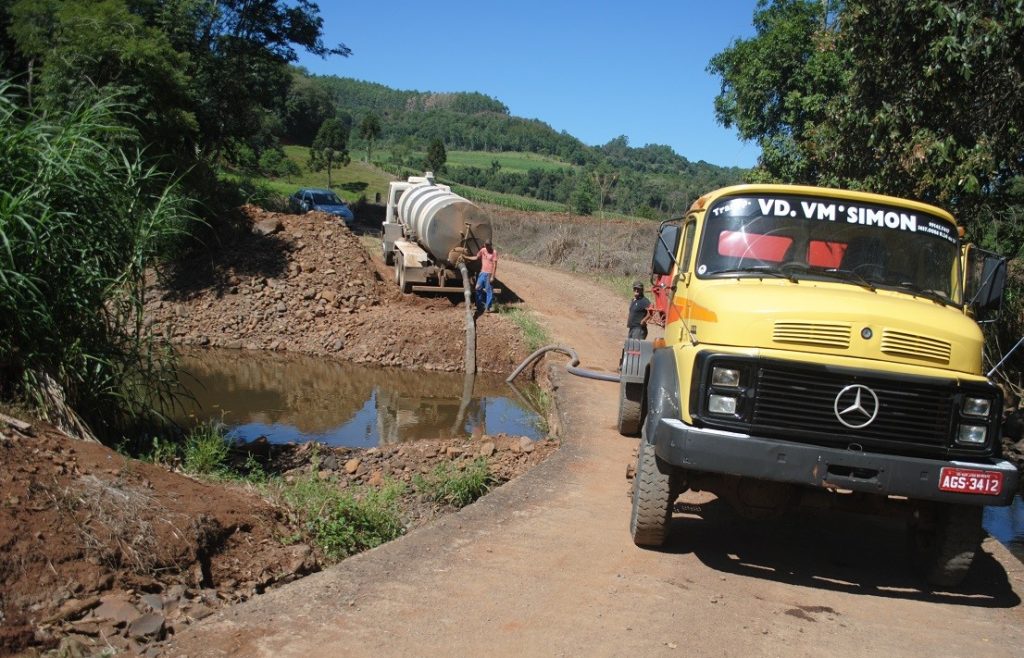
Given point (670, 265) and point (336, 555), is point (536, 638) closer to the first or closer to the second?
point (336, 555)

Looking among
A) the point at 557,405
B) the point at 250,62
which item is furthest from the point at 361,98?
the point at 557,405

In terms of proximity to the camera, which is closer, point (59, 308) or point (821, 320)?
point (821, 320)

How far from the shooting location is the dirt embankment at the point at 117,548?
15.5 ft

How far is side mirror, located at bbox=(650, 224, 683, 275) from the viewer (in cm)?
728

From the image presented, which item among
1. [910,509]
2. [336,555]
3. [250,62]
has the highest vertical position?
[250,62]

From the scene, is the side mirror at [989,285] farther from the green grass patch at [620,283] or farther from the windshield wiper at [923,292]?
the green grass patch at [620,283]

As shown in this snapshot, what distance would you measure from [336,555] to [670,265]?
3.44 m

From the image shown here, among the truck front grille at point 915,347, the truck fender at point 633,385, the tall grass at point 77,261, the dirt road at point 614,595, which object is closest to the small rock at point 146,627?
the dirt road at point 614,595

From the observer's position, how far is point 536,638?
5027mm

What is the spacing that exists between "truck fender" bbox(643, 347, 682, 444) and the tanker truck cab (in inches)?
0.6

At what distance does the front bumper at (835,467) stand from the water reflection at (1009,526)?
3.66 meters

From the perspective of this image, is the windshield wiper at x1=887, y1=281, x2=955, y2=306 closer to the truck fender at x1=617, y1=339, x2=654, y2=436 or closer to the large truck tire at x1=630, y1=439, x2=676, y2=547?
the large truck tire at x1=630, y1=439, x2=676, y2=547

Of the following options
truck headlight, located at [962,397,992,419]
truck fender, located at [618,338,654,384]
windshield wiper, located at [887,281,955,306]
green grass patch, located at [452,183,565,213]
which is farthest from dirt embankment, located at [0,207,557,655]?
green grass patch, located at [452,183,565,213]

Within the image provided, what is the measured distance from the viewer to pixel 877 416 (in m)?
5.67
